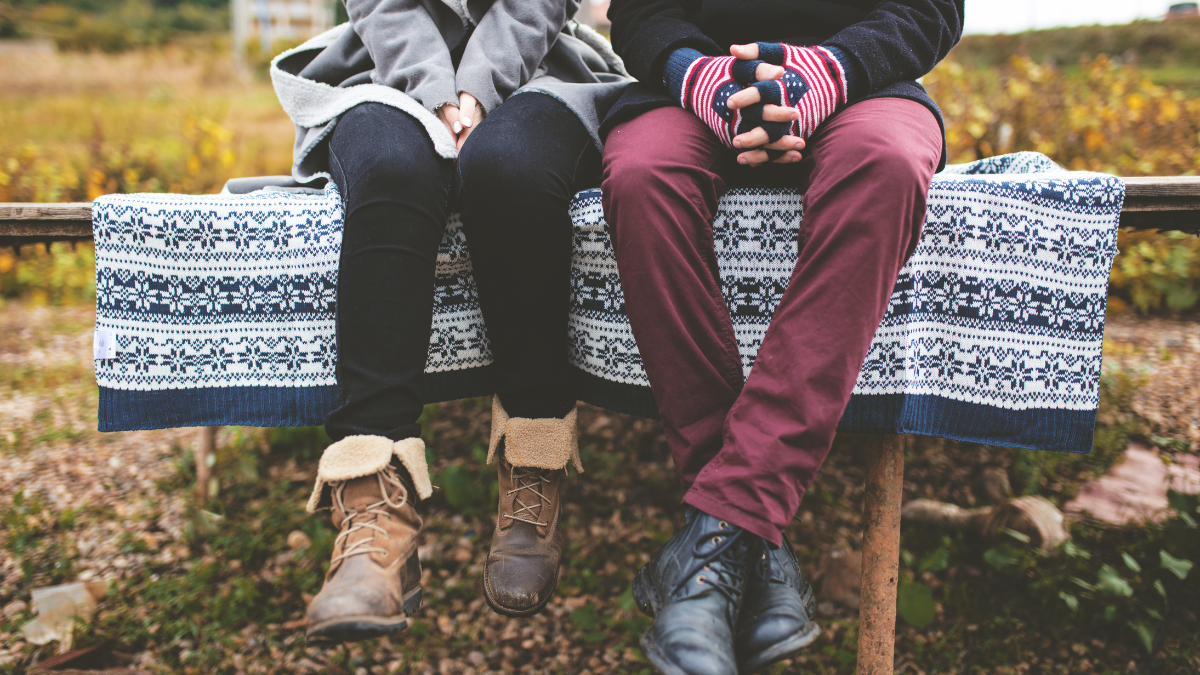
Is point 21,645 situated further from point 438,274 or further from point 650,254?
point 650,254

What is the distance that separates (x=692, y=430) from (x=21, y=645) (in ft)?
5.30

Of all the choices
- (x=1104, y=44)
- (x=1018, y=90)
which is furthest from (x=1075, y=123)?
(x=1104, y=44)

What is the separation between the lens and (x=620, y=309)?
53.1 inches

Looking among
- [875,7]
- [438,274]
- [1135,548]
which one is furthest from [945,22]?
[1135,548]

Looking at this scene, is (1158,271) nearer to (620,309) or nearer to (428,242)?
(620,309)

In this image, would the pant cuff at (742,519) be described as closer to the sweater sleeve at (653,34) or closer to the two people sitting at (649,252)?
the two people sitting at (649,252)

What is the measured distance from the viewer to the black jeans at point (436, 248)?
113 centimetres

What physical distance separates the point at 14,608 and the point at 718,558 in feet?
5.78

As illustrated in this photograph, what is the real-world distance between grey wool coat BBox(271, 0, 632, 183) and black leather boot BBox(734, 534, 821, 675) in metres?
0.93

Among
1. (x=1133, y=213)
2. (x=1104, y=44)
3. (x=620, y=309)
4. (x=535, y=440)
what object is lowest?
(x=535, y=440)

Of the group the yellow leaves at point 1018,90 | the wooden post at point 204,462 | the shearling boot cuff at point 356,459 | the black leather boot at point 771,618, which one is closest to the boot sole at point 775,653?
the black leather boot at point 771,618

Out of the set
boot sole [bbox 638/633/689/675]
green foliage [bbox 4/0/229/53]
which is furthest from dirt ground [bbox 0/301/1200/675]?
green foliage [bbox 4/0/229/53]

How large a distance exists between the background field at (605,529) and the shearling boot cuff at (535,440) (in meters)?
0.54

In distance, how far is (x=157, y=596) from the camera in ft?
5.44
